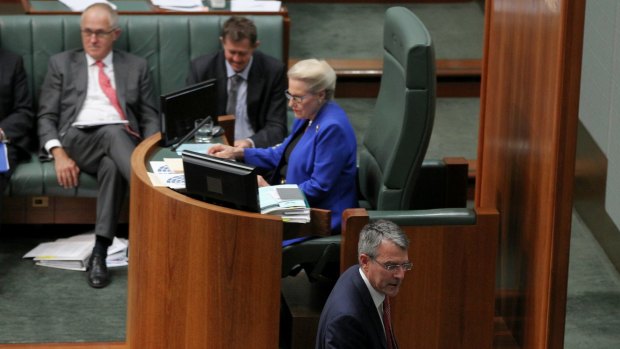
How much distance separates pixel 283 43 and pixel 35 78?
120 cm

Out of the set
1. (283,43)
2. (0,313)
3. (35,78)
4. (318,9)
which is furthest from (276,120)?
(318,9)

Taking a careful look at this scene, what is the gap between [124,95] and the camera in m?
6.04

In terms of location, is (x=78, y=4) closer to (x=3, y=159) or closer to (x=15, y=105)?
(x=15, y=105)

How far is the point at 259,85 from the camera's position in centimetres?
606

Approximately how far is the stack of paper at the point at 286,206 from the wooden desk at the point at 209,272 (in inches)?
5.0

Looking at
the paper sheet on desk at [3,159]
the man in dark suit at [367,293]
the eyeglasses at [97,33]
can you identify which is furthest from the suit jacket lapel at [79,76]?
the man in dark suit at [367,293]

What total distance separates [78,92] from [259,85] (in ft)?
2.73

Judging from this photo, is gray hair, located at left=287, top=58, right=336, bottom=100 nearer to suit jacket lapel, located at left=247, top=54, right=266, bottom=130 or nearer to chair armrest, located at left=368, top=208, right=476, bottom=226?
chair armrest, located at left=368, top=208, right=476, bottom=226

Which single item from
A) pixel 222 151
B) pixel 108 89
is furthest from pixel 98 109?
pixel 222 151

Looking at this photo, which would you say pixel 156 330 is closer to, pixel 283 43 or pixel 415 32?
pixel 415 32

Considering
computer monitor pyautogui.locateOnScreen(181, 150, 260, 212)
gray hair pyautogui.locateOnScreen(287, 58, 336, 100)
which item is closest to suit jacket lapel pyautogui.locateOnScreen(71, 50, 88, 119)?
gray hair pyautogui.locateOnScreen(287, 58, 336, 100)

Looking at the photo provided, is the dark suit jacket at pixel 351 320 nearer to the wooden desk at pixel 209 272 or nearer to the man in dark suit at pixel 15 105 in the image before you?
the wooden desk at pixel 209 272

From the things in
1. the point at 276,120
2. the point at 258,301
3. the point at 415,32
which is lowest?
the point at 258,301

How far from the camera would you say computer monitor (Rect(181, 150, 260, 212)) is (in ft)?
14.0
